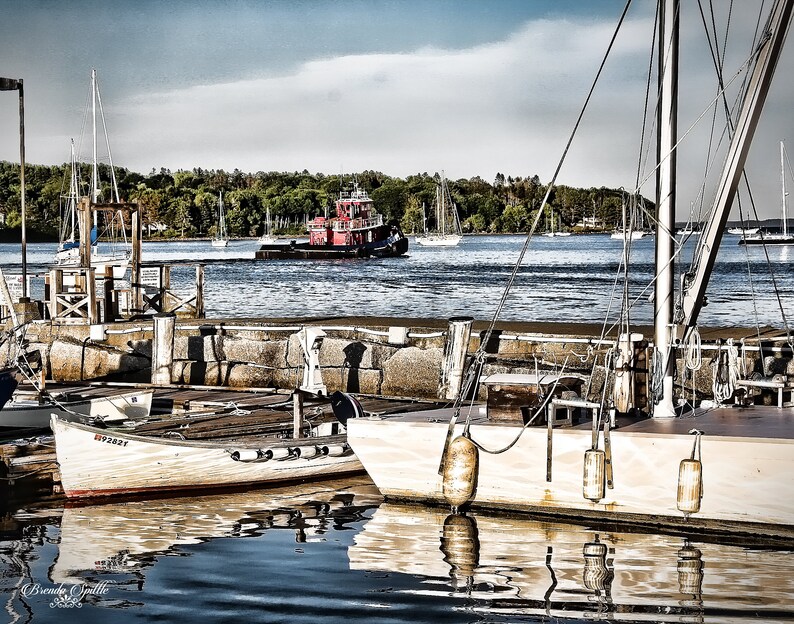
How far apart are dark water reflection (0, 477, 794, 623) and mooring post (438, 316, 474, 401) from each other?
4.73 metres

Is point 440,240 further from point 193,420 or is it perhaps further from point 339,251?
point 193,420

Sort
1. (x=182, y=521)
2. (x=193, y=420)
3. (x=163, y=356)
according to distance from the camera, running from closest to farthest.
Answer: (x=182, y=521), (x=193, y=420), (x=163, y=356)

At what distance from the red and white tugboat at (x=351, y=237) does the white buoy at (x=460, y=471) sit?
11727cm

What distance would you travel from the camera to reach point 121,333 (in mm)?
22047

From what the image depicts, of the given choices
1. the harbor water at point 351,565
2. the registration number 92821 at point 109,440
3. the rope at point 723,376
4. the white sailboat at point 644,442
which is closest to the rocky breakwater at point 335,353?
the rope at point 723,376

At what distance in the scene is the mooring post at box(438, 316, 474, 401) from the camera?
58.3ft

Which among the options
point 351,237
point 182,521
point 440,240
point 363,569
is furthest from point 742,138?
point 440,240

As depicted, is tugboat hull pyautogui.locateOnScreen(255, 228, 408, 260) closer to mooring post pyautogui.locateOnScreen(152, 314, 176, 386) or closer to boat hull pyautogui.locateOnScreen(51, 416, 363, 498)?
mooring post pyautogui.locateOnScreen(152, 314, 176, 386)

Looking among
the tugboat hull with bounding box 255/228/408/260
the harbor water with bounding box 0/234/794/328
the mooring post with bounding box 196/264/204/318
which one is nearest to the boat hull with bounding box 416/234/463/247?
the tugboat hull with bounding box 255/228/408/260

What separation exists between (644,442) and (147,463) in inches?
241

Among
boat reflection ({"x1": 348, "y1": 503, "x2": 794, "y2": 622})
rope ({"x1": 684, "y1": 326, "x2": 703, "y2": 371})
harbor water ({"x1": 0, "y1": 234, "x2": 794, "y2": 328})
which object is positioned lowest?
harbor water ({"x1": 0, "y1": 234, "x2": 794, "y2": 328})

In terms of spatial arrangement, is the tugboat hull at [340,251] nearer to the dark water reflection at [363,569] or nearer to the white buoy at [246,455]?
the white buoy at [246,455]

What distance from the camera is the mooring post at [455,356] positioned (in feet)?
58.3

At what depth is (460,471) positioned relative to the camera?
12.3 meters
